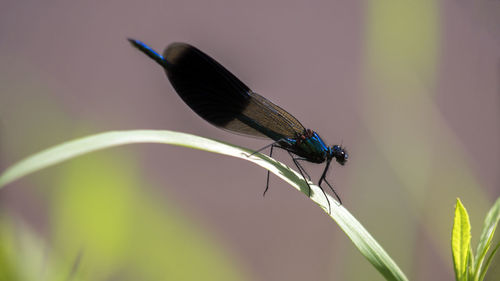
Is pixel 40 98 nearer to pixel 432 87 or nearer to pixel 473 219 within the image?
pixel 432 87

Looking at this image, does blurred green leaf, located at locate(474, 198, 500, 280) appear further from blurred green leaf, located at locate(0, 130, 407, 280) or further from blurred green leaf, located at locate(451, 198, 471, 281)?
blurred green leaf, located at locate(0, 130, 407, 280)

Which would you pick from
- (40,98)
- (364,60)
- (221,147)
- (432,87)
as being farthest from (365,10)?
(221,147)

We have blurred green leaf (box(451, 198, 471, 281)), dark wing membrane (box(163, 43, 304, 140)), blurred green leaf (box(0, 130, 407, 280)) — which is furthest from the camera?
dark wing membrane (box(163, 43, 304, 140))

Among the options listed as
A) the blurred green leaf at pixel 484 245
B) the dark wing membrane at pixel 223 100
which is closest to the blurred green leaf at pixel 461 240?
the blurred green leaf at pixel 484 245

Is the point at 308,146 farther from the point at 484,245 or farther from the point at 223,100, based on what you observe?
the point at 484,245

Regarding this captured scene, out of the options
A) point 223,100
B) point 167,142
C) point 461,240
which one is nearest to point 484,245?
point 461,240

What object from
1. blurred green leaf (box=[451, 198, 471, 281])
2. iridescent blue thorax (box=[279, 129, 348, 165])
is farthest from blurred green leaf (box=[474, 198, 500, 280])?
iridescent blue thorax (box=[279, 129, 348, 165])
